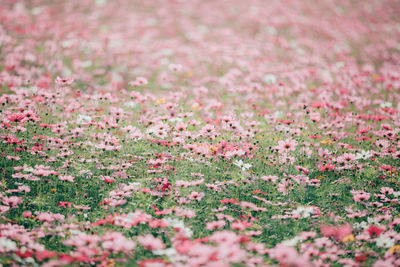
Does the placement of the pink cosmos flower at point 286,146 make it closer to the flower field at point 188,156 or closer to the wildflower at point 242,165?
the flower field at point 188,156

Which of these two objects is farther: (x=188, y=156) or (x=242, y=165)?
(x=188, y=156)

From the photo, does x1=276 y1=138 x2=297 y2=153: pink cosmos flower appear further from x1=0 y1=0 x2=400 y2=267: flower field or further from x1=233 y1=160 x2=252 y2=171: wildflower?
x1=233 y1=160 x2=252 y2=171: wildflower

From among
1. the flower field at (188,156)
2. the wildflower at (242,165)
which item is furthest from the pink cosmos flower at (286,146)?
the wildflower at (242,165)

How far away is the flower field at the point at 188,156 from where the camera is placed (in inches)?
111

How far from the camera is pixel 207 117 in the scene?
18.1 feet

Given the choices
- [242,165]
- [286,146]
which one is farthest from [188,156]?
[286,146]

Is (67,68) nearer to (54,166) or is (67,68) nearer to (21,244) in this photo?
(54,166)

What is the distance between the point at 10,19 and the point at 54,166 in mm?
6641

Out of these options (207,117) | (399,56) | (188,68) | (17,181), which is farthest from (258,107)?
(399,56)

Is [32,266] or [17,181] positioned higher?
[32,266]

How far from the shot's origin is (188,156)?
4234 mm

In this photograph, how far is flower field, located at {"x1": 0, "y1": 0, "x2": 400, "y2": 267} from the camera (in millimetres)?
2818

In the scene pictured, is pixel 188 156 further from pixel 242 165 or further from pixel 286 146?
pixel 286 146

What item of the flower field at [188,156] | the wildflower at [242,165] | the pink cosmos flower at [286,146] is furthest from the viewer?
the pink cosmos flower at [286,146]
